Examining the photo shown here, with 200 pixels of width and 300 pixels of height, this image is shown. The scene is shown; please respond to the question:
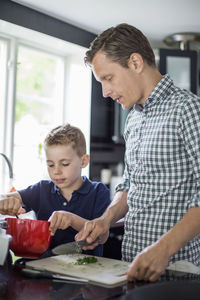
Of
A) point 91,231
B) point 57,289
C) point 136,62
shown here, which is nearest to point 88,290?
point 57,289

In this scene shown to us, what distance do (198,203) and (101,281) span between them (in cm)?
35

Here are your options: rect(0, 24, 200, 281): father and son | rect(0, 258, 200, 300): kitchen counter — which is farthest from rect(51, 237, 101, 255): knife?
rect(0, 258, 200, 300): kitchen counter

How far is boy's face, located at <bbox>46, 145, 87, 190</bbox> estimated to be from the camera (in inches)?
69.4

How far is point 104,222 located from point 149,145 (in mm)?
303

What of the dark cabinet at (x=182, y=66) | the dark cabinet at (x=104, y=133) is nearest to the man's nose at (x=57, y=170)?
the dark cabinet at (x=104, y=133)

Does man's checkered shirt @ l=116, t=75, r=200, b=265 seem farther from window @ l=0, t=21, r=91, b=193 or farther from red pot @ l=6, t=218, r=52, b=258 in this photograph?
window @ l=0, t=21, r=91, b=193

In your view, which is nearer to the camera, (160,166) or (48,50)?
(160,166)

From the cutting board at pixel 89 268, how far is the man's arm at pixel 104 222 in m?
0.08

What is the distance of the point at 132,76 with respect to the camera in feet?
5.06

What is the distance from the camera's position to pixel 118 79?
60.1 inches

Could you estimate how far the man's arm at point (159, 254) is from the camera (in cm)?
112

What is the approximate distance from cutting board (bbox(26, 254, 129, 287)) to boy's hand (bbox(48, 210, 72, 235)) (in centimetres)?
9

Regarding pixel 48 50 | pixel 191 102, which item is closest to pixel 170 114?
pixel 191 102

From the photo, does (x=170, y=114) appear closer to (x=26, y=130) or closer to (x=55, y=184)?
(x=55, y=184)
